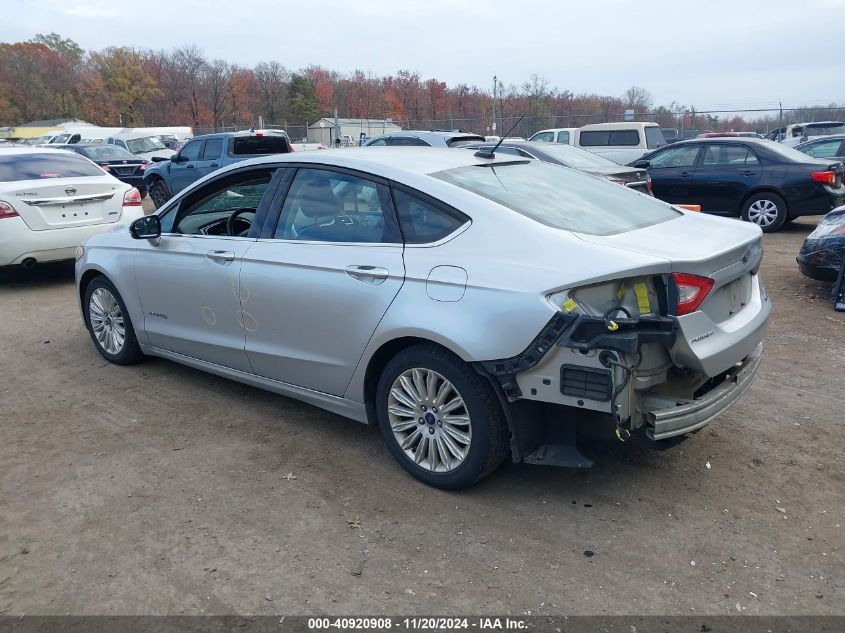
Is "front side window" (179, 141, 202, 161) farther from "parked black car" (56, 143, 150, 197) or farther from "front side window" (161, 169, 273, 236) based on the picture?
"front side window" (161, 169, 273, 236)

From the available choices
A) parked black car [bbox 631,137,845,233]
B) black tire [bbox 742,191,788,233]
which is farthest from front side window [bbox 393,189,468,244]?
black tire [bbox 742,191,788,233]

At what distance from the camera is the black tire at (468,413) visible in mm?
3264

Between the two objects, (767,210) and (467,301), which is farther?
(767,210)

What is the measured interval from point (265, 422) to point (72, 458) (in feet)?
3.66

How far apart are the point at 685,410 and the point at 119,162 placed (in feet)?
→ 57.6

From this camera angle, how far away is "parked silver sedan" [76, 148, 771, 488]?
302cm

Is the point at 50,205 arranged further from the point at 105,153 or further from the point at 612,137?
the point at 612,137

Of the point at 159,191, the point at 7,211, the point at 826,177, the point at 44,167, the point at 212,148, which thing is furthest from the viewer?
the point at 159,191

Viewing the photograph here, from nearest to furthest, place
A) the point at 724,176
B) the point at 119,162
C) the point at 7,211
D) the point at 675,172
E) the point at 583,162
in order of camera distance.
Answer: the point at 7,211, the point at 583,162, the point at 724,176, the point at 675,172, the point at 119,162

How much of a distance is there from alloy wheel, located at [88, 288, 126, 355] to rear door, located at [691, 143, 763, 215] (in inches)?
385

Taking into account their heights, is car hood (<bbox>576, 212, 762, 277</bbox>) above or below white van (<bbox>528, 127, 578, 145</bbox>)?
below

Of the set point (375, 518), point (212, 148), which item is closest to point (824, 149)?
point (212, 148)

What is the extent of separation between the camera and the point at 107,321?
18.3ft

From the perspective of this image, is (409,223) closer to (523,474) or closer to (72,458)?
(523,474)
